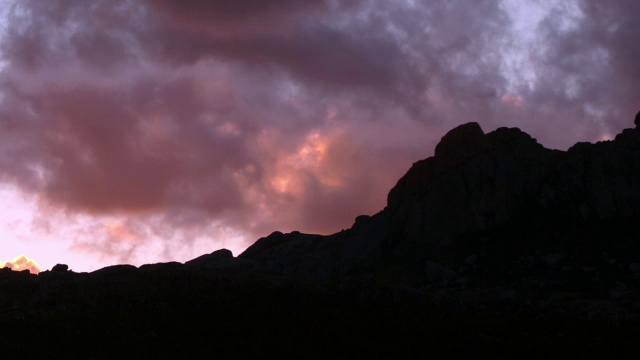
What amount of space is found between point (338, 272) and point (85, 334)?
35368 millimetres

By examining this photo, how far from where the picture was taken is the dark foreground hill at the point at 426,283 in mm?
45781

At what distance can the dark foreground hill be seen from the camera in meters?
45.8

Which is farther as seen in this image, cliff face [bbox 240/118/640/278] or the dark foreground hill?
cliff face [bbox 240/118/640/278]

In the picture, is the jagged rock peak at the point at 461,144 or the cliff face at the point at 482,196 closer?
the cliff face at the point at 482,196

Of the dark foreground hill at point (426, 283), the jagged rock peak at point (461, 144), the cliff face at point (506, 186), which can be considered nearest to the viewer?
the dark foreground hill at point (426, 283)

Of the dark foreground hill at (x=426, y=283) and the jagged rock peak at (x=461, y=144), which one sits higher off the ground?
the jagged rock peak at (x=461, y=144)

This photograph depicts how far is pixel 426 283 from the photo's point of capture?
68.6 meters

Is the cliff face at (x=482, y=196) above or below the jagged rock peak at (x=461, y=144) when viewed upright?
below

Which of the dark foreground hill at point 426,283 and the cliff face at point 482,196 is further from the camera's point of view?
the cliff face at point 482,196

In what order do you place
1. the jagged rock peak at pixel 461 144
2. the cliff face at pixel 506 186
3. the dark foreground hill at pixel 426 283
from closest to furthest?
the dark foreground hill at pixel 426 283 < the cliff face at pixel 506 186 < the jagged rock peak at pixel 461 144

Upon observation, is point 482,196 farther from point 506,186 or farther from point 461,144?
point 461,144

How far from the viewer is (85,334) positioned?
44.9 meters

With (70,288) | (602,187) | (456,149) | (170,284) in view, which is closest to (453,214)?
(456,149)

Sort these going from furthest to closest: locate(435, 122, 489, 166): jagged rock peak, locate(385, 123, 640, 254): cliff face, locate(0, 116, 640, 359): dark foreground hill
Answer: locate(435, 122, 489, 166): jagged rock peak < locate(385, 123, 640, 254): cliff face < locate(0, 116, 640, 359): dark foreground hill
